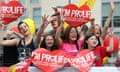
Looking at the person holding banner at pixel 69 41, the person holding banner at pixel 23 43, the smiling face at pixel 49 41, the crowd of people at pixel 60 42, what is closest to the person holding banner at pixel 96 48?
the crowd of people at pixel 60 42

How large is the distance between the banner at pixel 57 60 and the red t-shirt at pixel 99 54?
31cm

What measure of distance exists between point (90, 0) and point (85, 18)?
101cm

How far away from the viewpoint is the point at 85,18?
6.21 m

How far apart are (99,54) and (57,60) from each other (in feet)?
2.22

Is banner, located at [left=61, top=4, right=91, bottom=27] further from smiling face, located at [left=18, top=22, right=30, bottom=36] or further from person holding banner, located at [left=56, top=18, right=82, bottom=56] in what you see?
smiling face, located at [left=18, top=22, right=30, bottom=36]

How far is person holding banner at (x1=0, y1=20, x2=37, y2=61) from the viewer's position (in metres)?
5.85

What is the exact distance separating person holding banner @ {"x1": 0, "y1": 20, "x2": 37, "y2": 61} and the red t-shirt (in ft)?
2.51

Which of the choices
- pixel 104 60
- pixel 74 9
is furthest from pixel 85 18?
pixel 104 60

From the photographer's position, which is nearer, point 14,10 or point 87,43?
point 87,43

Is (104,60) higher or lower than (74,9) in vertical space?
lower

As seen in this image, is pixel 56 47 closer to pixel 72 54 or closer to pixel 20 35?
pixel 72 54

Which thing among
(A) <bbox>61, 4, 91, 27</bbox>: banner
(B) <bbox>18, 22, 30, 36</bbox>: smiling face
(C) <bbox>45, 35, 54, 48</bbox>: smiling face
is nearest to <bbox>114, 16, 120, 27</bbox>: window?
(A) <bbox>61, 4, 91, 27</bbox>: banner

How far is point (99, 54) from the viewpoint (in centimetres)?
596

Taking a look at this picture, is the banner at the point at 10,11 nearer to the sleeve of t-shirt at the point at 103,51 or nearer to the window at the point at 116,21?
the sleeve of t-shirt at the point at 103,51
